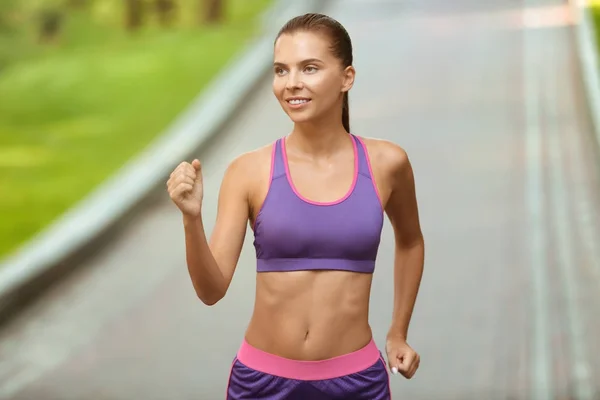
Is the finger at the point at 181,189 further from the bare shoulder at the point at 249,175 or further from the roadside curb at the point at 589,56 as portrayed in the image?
the roadside curb at the point at 589,56

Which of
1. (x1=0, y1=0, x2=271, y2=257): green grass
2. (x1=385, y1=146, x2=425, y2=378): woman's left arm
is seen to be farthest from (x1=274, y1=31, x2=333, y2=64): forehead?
(x1=0, y1=0, x2=271, y2=257): green grass

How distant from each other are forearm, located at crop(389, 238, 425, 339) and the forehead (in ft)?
1.38

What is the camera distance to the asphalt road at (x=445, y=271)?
5578 mm

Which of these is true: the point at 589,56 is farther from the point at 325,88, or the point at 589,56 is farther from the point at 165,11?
the point at 325,88

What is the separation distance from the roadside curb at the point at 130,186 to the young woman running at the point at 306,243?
174 inches

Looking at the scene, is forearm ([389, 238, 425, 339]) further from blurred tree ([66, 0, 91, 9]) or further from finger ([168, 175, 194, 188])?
blurred tree ([66, 0, 91, 9])

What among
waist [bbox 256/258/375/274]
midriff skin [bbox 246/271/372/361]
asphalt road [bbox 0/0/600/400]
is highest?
asphalt road [bbox 0/0/600/400]

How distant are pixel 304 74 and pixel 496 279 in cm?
457

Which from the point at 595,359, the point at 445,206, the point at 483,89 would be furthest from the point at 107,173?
the point at 595,359

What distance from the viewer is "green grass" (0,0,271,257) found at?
8.44m

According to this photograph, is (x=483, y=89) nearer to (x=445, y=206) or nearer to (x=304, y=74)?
(x=445, y=206)

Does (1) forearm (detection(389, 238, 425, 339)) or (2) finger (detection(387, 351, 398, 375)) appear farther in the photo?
(1) forearm (detection(389, 238, 425, 339))

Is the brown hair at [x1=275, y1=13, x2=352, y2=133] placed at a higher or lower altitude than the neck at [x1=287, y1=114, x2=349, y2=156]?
higher

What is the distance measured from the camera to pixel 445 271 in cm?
666
